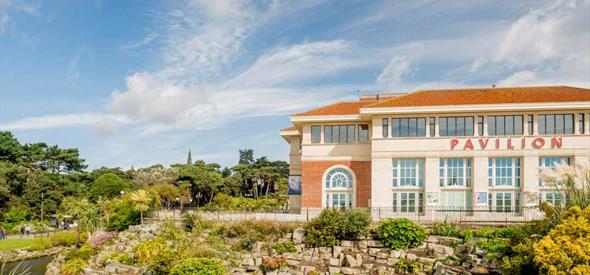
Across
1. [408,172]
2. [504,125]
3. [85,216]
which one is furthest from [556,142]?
[85,216]

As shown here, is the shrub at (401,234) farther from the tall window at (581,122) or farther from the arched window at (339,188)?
the tall window at (581,122)

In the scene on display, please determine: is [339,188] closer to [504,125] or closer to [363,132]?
[363,132]

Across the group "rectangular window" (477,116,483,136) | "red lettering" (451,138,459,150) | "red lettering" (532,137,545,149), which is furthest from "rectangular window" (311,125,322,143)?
"red lettering" (532,137,545,149)

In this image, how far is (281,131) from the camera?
38.6 metres

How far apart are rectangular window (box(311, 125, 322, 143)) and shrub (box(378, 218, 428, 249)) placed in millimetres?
10799

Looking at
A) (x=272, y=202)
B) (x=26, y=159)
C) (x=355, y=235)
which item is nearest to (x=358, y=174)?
(x=355, y=235)

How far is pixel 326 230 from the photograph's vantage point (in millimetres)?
23047

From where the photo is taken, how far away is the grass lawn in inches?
1329

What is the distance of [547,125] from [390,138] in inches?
354

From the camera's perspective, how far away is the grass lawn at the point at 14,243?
3377cm

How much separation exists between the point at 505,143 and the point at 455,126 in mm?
2955

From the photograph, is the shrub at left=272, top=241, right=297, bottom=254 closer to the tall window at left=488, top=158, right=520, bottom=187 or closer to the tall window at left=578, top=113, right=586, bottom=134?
the tall window at left=488, top=158, right=520, bottom=187

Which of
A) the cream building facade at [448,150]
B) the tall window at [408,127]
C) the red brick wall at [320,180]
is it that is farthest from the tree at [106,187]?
the tall window at [408,127]

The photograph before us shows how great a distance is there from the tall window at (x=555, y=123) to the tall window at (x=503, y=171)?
2363 millimetres
